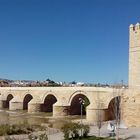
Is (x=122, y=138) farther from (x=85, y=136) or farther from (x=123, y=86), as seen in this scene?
(x=123, y=86)

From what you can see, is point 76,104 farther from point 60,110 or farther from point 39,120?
point 39,120

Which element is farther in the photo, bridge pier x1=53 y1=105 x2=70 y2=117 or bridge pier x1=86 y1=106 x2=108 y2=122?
bridge pier x1=53 y1=105 x2=70 y2=117

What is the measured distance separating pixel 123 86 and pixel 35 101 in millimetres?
15459

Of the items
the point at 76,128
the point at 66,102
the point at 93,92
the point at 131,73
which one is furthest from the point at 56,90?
the point at 76,128

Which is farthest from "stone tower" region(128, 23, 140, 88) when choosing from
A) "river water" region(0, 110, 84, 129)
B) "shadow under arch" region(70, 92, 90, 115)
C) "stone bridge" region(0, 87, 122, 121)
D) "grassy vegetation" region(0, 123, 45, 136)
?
"grassy vegetation" region(0, 123, 45, 136)

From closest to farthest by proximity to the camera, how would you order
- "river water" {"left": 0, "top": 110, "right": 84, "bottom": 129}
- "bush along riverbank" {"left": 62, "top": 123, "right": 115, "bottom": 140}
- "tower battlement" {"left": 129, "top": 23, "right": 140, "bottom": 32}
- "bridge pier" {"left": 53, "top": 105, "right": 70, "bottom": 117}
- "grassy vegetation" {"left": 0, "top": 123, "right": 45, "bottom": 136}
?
"bush along riverbank" {"left": 62, "top": 123, "right": 115, "bottom": 140}, "grassy vegetation" {"left": 0, "top": 123, "right": 45, "bottom": 136}, "tower battlement" {"left": 129, "top": 23, "right": 140, "bottom": 32}, "river water" {"left": 0, "top": 110, "right": 84, "bottom": 129}, "bridge pier" {"left": 53, "top": 105, "right": 70, "bottom": 117}

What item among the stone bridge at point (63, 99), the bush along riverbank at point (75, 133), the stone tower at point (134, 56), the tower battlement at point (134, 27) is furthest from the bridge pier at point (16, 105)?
the bush along riverbank at point (75, 133)

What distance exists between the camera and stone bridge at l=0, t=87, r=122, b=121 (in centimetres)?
3316

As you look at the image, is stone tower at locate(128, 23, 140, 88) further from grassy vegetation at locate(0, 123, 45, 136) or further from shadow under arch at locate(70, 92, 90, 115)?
grassy vegetation at locate(0, 123, 45, 136)

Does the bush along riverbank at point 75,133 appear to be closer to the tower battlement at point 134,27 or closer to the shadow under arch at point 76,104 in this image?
the tower battlement at point 134,27

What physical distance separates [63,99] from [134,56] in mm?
13265

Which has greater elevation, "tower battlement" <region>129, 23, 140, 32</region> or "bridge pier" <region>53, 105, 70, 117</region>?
"tower battlement" <region>129, 23, 140, 32</region>

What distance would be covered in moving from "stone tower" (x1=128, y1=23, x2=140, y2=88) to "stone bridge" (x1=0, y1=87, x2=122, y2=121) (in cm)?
176

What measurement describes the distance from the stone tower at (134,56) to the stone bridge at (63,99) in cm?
176
